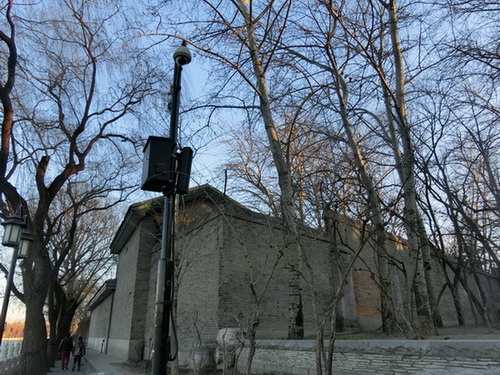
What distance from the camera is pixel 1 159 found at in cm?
1026

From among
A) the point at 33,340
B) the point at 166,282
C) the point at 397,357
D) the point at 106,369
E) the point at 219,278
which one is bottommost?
the point at 106,369

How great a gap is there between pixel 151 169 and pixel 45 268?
9.46 metres

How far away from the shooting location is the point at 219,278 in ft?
37.6

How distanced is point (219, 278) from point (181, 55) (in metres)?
8.46

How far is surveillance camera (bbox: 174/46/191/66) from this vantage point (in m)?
4.23

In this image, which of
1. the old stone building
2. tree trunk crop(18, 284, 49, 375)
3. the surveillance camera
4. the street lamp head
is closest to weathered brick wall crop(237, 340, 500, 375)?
the old stone building

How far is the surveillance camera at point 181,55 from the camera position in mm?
4230

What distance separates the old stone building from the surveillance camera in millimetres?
3932

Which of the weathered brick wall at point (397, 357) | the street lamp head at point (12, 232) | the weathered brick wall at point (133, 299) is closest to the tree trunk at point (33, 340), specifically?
the street lamp head at point (12, 232)

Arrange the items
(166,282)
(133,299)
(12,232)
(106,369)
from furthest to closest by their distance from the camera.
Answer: (133,299), (106,369), (12,232), (166,282)

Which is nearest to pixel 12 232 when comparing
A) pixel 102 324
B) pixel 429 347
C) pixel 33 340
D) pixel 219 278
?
pixel 33 340

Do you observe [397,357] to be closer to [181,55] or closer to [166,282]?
[166,282]

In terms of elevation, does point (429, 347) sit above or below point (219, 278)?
below

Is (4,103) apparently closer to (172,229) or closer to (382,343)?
(172,229)
